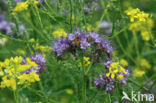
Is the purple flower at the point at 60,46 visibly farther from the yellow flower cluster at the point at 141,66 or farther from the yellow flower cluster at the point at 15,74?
the yellow flower cluster at the point at 141,66

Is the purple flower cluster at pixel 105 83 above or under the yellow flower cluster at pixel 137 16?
under

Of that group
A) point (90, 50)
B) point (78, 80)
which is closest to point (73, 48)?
point (90, 50)

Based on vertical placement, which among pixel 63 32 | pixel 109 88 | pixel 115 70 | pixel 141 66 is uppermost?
pixel 63 32

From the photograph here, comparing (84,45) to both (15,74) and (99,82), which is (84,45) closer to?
(99,82)

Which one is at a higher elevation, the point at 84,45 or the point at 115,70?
the point at 84,45

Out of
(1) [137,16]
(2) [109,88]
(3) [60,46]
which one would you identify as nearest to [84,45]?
(3) [60,46]

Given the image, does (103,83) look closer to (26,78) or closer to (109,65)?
(109,65)

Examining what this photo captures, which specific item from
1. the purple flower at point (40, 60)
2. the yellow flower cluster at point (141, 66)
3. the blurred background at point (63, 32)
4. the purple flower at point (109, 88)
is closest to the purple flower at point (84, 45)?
the blurred background at point (63, 32)

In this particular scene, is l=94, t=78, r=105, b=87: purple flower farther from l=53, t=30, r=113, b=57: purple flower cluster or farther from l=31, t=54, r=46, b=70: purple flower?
l=31, t=54, r=46, b=70: purple flower
